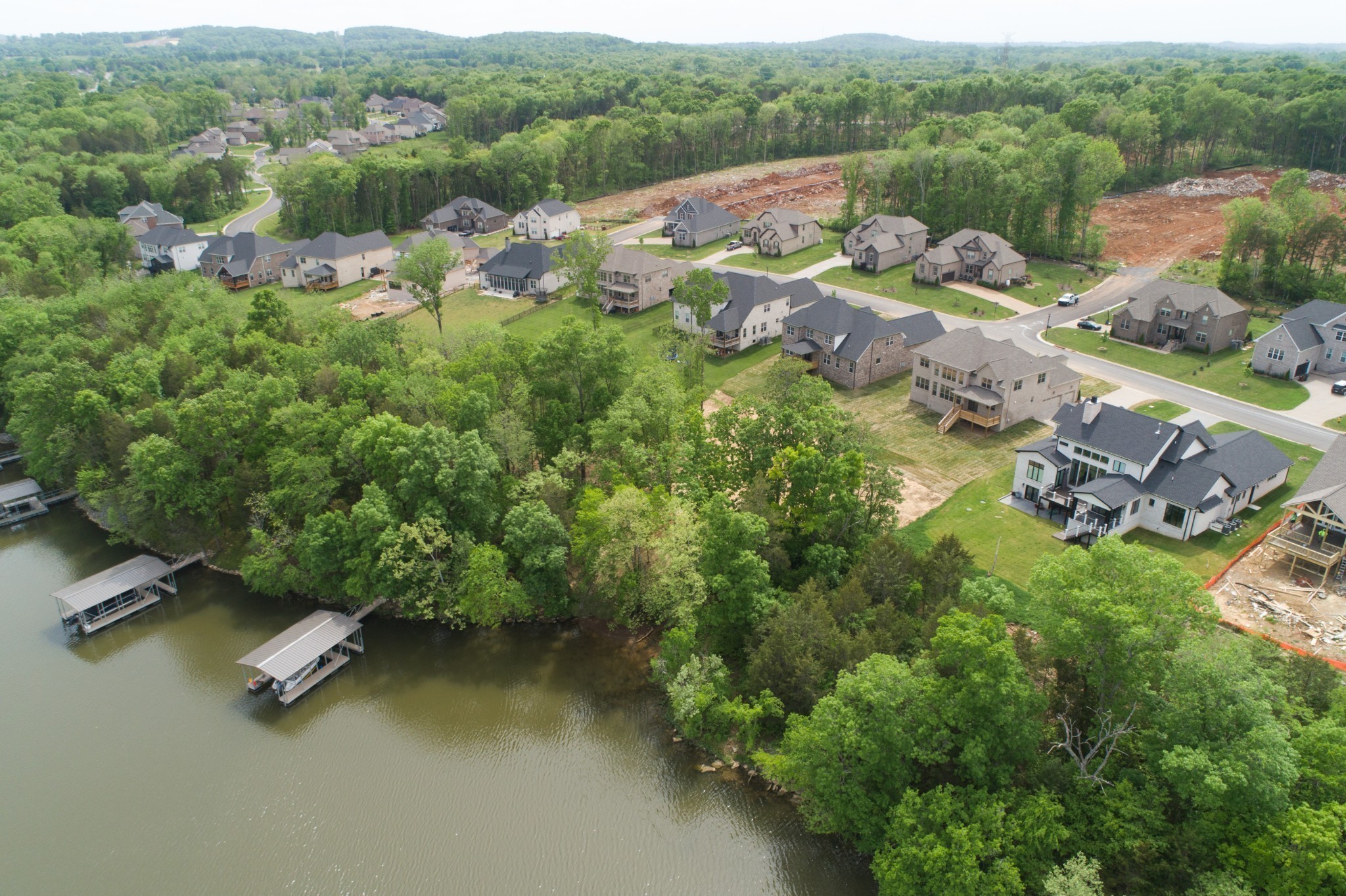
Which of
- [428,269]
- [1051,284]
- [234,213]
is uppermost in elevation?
[428,269]

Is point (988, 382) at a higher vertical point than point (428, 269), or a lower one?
lower

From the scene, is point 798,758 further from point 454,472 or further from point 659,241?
point 659,241

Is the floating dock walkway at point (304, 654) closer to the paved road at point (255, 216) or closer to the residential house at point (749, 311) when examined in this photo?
the residential house at point (749, 311)

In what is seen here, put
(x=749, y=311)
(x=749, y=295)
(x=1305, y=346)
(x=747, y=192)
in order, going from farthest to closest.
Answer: (x=747, y=192), (x=749, y=295), (x=749, y=311), (x=1305, y=346)

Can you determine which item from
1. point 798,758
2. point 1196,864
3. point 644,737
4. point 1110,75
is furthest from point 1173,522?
point 1110,75

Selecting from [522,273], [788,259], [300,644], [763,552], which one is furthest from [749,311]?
[300,644]

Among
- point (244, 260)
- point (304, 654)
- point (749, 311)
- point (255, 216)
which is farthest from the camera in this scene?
point (255, 216)

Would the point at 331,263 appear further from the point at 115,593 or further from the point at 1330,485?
the point at 1330,485
